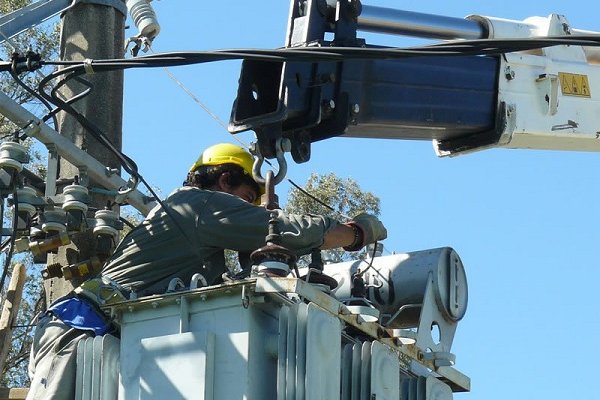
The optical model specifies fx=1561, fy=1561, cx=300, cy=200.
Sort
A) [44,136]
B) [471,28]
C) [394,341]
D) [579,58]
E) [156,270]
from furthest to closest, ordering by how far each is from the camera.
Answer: [44,136]
[579,58]
[471,28]
[156,270]
[394,341]

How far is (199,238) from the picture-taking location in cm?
771

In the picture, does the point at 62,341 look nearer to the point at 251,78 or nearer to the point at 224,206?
the point at 224,206

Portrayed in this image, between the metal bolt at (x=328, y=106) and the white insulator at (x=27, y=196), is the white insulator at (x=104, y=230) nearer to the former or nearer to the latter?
the white insulator at (x=27, y=196)

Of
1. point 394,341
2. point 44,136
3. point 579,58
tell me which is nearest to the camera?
point 394,341

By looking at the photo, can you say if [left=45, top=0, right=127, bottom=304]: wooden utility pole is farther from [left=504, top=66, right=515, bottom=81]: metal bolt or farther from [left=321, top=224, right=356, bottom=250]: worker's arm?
[left=504, top=66, right=515, bottom=81]: metal bolt

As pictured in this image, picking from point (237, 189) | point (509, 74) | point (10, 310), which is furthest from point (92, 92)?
point (509, 74)

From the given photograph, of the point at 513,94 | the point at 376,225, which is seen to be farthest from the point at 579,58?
the point at 376,225

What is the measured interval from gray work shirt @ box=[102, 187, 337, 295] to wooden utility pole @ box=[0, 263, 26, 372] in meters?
4.21

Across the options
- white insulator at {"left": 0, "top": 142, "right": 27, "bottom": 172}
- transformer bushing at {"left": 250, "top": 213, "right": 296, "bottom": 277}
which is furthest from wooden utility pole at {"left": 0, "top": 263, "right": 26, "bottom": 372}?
transformer bushing at {"left": 250, "top": 213, "right": 296, "bottom": 277}

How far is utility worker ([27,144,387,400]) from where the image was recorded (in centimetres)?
734

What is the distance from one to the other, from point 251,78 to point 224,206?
0.66m

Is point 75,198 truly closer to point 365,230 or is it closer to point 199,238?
point 199,238

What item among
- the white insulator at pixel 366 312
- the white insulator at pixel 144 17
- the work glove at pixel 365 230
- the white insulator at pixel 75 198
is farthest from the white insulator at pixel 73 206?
the white insulator at pixel 366 312

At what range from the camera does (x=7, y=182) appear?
32.0ft
